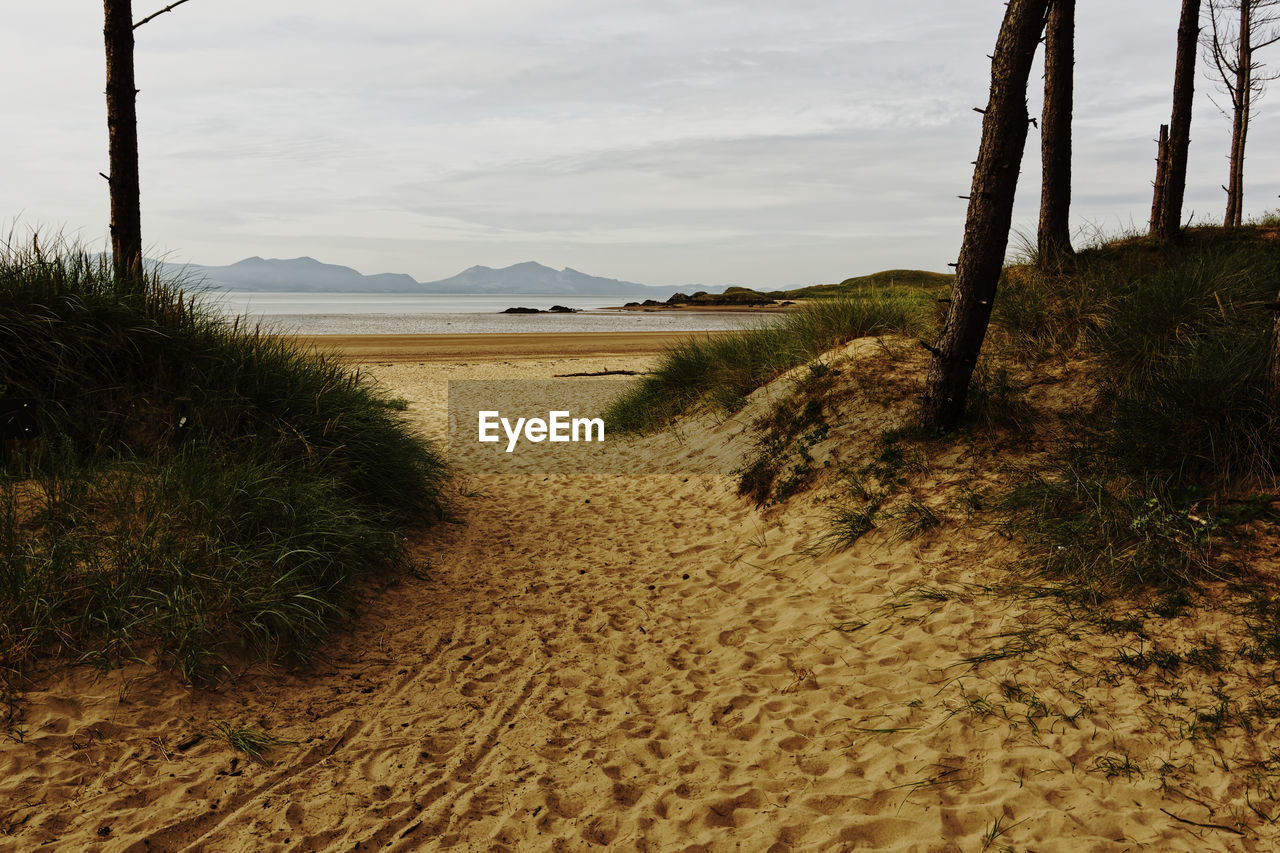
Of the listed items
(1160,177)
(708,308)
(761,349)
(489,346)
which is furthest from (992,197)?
(708,308)

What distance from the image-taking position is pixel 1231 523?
4824mm

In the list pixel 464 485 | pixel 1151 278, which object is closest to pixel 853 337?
pixel 1151 278

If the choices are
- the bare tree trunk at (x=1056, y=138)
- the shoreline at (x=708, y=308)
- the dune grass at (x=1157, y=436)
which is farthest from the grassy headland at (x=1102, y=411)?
the shoreline at (x=708, y=308)

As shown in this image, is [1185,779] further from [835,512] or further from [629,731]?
[835,512]

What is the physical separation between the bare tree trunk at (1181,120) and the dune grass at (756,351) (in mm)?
3452

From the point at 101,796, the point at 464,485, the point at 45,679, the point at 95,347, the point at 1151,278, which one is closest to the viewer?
the point at 101,796

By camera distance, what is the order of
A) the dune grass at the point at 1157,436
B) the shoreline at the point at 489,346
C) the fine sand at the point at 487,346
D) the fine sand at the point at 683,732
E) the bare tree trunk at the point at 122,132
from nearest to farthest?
the fine sand at the point at 683,732 < the dune grass at the point at 1157,436 < the bare tree trunk at the point at 122,132 < the fine sand at the point at 487,346 < the shoreline at the point at 489,346

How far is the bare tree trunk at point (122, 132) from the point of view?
7.65m

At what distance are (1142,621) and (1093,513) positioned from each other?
103 centimetres

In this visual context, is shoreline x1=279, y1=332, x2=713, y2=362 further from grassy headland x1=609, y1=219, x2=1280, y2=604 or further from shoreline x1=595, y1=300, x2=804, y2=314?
shoreline x1=595, y1=300, x2=804, y2=314

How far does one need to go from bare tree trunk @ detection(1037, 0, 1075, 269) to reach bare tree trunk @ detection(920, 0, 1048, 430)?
3386mm

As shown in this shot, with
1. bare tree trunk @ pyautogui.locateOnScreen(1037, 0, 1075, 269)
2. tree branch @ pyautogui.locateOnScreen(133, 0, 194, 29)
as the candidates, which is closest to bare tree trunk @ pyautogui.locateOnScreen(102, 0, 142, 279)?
tree branch @ pyautogui.locateOnScreen(133, 0, 194, 29)

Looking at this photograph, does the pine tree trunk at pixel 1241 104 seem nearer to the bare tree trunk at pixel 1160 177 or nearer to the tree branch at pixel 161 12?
the bare tree trunk at pixel 1160 177

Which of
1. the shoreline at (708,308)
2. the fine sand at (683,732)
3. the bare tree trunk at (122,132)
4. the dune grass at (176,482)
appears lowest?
the fine sand at (683,732)
